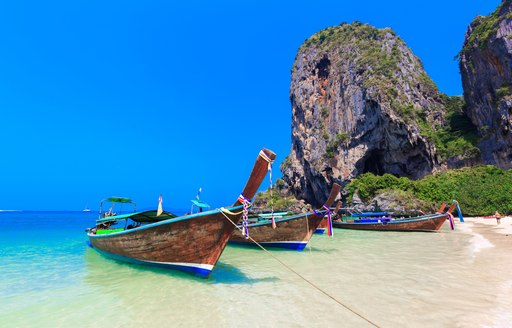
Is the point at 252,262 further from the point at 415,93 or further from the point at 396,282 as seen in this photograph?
the point at 415,93

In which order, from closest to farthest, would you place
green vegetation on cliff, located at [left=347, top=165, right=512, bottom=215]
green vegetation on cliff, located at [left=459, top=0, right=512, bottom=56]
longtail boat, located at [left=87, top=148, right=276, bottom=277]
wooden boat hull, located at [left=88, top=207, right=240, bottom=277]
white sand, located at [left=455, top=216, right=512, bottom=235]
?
longtail boat, located at [left=87, top=148, right=276, bottom=277] < wooden boat hull, located at [left=88, top=207, right=240, bottom=277] < white sand, located at [left=455, top=216, right=512, bottom=235] < green vegetation on cliff, located at [left=347, top=165, right=512, bottom=215] < green vegetation on cliff, located at [left=459, top=0, right=512, bottom=56]

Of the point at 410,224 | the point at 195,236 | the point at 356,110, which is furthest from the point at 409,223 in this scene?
the point at 356,110

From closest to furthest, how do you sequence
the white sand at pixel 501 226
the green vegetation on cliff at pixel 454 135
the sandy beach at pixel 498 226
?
the white sand at pixel 501 226 → the sandy beach at pixel 498 226 → the green vegetation on cliff at pixel 454 135

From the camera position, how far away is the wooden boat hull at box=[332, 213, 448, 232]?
785 inches

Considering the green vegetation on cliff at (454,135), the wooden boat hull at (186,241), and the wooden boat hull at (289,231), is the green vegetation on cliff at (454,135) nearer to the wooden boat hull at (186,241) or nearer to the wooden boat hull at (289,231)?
the wooden boat hull at (289,231)

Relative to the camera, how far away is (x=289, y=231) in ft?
41.9

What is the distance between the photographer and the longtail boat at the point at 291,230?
40.9ft

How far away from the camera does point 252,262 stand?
34.5 ft

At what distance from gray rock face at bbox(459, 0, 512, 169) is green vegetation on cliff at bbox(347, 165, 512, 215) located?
3.88 metres

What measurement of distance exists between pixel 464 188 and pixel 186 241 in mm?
36420

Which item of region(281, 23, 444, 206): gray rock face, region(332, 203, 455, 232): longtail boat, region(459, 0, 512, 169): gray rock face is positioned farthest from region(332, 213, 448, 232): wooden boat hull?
region(281, 23, 444, 206): gray rock face

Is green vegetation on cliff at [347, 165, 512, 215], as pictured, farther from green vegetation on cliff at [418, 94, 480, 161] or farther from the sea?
the sea

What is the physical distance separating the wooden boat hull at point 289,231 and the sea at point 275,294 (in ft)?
5.60

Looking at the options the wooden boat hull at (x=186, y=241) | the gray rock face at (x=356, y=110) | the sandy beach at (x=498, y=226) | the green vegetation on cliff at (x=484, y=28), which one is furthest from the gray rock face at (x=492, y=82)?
the wooden boat hull at (x=186, y=241)
